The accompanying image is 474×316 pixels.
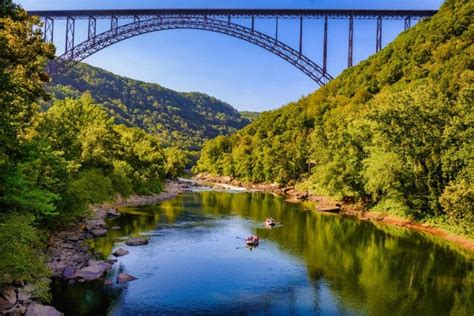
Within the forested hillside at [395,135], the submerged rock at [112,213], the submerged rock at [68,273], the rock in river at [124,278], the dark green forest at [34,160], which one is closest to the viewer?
the dark green forest at [34,160]

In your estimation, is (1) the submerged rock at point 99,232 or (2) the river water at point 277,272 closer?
(2) the river water at point 277,272

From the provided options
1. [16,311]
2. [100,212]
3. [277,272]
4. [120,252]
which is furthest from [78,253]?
[100,212]

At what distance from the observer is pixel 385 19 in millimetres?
68875

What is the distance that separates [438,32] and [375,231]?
178ft

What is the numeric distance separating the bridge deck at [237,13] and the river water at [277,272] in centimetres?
3476

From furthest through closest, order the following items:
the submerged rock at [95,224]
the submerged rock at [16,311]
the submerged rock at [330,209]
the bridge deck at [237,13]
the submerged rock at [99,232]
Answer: the bridge deck at [237,13], the submerged rock at [330,209], the submerged rock at [95,224], the submerged rock at [99,232], the submerged rock at [16,311]

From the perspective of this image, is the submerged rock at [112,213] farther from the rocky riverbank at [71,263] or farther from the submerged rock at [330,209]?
the submerged rock at [330,209]

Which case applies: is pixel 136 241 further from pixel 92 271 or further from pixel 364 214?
pixel 364 214

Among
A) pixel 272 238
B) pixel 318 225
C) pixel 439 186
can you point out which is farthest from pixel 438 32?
pixel 272 238

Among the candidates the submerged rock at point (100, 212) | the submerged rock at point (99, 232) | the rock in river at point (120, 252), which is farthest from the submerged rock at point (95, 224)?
the rock in river at point (120, 252)

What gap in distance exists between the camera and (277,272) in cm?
2502

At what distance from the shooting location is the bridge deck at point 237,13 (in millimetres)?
61188

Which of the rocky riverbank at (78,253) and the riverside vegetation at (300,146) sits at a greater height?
the riverside vegetation at (300,146)

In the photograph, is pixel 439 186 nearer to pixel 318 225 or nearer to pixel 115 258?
pixel 318 225
